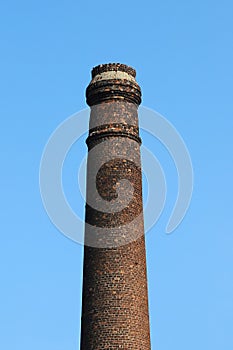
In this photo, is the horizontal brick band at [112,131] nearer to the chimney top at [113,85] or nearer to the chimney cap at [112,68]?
the chimney top at [113,85]

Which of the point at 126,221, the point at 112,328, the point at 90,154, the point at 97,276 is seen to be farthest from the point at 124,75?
the point at 112,328

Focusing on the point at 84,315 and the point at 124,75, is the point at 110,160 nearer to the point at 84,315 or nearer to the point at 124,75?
the point at 124,75

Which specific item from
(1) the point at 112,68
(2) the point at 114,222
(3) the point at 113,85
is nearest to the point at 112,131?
(3) the point at 113,85

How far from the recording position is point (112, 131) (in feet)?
68.0

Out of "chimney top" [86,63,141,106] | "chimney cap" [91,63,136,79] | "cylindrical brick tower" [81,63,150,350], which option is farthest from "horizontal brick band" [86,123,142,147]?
"chimney cap" [91,63,136,79]

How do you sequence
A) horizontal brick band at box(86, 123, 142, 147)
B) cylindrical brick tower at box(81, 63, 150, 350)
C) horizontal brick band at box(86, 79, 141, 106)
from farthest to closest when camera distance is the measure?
horizontal brick band at box(86, 79, 141, 106)
horizontal brick band at box(86, 123, 142, 147)
cylindrical brick tower at box(81, 63, 150, 350)

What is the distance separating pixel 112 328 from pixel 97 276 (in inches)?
61.8

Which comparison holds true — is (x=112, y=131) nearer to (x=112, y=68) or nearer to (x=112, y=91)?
(x=112, y=91)

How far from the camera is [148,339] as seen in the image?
747 inches

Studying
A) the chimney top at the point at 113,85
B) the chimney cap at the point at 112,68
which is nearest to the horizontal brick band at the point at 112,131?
the chimney top at the point at 113,85

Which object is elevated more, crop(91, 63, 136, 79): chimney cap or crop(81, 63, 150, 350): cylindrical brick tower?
crop(91, 63, 136, 79): chimney cap

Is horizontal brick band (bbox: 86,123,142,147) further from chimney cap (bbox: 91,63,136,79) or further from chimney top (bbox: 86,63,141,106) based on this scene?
chimney cap (bbox: 91,63,136,79)

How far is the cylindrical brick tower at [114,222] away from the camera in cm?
1853

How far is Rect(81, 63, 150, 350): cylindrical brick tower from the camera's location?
1853 cm
